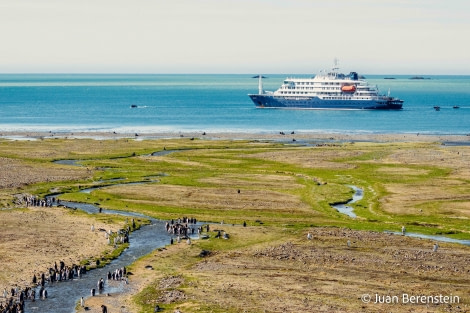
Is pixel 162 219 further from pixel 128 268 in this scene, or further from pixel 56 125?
pixel 56 125

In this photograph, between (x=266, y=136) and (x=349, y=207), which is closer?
(x=349, y=207)

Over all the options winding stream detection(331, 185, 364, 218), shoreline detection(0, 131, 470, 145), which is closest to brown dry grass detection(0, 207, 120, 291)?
winding stream detection(331, 185, 364, 218)

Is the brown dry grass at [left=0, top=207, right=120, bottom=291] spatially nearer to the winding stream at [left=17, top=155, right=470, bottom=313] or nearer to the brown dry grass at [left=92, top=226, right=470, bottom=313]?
the winding stream at [left=17, top=155, right=470, bottom=313]

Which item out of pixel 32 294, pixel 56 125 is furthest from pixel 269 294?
pixel 56 125

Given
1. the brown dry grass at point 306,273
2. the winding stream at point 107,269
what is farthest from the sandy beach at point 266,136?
the brown dry grass at point 306,273

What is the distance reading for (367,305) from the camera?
42594mm

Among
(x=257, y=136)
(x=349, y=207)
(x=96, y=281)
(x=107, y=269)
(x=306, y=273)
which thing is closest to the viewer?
(x=96, y=281)

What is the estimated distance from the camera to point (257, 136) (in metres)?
158

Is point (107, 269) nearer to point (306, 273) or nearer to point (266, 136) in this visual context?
point (306, 273)

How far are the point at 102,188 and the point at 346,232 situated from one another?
1350 inches

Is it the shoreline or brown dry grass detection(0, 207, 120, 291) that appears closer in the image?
brown dry grass detection(0, 207, 120, 291)

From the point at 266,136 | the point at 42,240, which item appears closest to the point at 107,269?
the point at 42,240

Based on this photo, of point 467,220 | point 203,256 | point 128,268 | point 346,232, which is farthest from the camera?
point 467,220

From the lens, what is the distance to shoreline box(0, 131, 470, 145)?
150m
